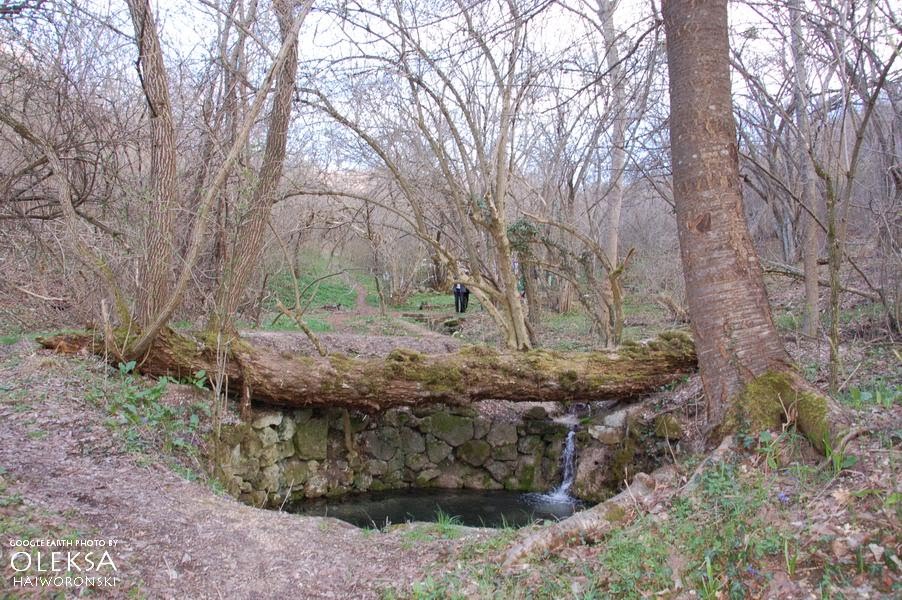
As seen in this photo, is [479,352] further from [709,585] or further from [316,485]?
[709,585]

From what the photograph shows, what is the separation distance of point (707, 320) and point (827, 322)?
14.8 feet

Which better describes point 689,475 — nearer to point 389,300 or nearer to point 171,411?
point 171,411

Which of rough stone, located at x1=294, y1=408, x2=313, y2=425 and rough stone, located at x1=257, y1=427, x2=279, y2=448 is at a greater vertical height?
rough stone, located at x1=294, y1=408, x2=313, y2=425

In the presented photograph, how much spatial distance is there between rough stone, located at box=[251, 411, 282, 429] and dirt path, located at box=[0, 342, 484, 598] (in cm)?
186

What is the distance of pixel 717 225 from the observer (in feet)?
13.5

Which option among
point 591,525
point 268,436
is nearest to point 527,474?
point 268,436

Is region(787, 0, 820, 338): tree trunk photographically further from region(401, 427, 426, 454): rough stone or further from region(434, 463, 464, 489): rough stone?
region(401, 427, 426, 454): rough stone

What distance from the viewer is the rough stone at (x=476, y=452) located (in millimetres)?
7844

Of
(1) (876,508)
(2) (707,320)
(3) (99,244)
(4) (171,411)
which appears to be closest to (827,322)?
(2) (707,320)

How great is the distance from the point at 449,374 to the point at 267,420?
7.04 ft

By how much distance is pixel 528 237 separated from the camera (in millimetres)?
9656

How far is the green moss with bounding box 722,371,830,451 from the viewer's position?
360cm

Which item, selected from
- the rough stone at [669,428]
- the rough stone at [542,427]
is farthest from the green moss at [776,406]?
the rough stone at [542,427]

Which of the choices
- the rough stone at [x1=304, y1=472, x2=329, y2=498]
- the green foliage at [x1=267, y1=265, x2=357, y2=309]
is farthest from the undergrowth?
the green foliage at [x1=267, y1=265, x2=357, y2=309]
